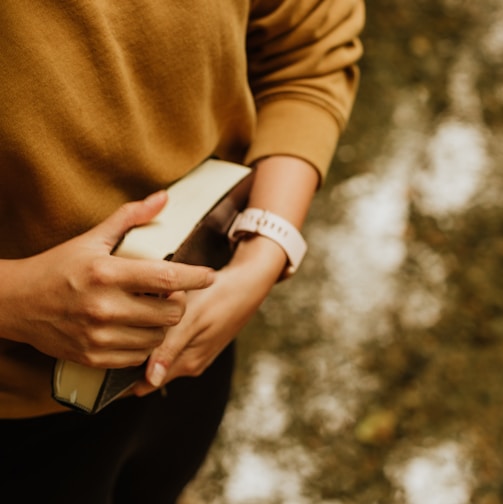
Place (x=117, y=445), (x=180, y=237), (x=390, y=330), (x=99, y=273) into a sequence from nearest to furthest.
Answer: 1. (x=99, y=273)
2. (x=180, y=237)
3. (x=117, y=445)
4. (x=390, y=330)

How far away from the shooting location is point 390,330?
2012 millimetres

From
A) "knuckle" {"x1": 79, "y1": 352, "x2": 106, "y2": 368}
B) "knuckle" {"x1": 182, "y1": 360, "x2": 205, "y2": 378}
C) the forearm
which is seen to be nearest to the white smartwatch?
the forearm

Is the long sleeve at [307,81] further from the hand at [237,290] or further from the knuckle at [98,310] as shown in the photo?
the knuckle at [98,310]

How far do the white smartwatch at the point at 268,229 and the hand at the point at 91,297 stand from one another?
20 centimetres

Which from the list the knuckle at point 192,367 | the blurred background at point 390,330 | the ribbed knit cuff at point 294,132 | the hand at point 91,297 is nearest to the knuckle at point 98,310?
the hand at point 91,297

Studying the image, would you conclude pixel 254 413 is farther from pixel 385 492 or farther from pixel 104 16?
pixel 104 16

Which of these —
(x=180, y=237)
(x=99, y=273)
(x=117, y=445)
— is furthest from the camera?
(x=117, y=445)

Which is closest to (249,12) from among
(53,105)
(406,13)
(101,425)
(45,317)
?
(53,105)

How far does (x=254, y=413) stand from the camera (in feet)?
6.07

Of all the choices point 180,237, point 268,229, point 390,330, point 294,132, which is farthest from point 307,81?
point 390,330

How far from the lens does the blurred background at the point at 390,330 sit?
175 cm

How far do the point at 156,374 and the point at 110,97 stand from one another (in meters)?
0.29

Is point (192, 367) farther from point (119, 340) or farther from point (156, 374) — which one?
point (119, 340)

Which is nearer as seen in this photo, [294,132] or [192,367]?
[192,367]
